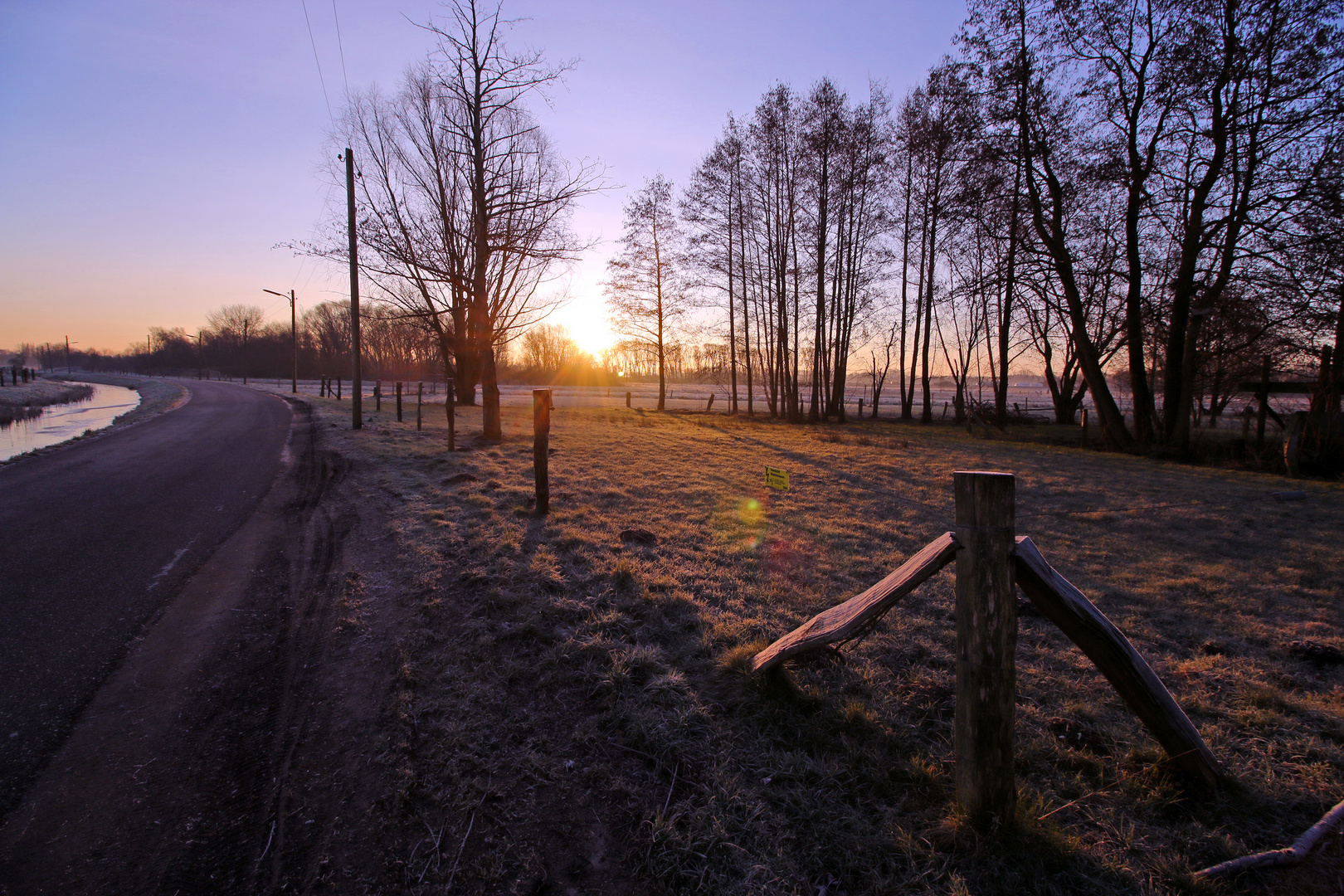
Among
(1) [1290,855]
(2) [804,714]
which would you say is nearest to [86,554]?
(2) [804,714]

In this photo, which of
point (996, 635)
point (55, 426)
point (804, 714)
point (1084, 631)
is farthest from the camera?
point (55, 426)

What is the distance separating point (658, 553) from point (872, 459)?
8.02 m

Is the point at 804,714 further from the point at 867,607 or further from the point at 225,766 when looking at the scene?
the point at 225,766

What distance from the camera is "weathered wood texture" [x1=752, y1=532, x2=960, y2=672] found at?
2049 millimetres

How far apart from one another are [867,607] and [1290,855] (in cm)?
144

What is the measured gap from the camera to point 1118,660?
2.16 meters

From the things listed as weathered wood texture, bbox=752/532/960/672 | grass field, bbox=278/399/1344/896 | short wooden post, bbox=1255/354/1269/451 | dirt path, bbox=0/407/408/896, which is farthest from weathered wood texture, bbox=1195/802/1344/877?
short wooden post, bbox=1255/354/1269/451

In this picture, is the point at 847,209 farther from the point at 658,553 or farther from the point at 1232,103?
the point at 658,553

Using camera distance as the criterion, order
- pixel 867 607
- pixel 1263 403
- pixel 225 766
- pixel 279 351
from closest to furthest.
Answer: pixel 867 607
pixel 225 766
pixel 1263 403
pixel 279 351

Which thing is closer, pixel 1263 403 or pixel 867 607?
pixel 867 607

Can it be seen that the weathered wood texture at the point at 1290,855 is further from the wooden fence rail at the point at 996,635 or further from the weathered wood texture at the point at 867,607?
the weathered wood texture at the point at 867,607

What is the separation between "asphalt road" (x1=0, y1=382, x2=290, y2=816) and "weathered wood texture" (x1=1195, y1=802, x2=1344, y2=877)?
14.7 feet

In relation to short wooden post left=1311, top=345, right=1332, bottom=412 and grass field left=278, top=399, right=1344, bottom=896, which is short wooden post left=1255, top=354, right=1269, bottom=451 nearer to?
short wooden post left=1311, top=345, right=1332, bottom=412

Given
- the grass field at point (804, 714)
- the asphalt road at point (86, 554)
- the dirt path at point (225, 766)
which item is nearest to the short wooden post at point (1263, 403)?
the grass field at point (804, 714)
